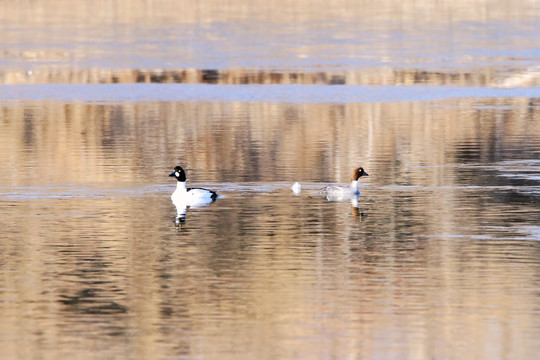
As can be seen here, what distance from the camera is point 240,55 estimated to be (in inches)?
1780

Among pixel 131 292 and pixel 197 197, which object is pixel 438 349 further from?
pixel 197 197

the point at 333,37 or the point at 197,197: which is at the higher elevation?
the point at 333,37

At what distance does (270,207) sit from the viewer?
18328 millimetres

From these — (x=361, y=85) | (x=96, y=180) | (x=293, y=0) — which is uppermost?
(x=293, y=0)

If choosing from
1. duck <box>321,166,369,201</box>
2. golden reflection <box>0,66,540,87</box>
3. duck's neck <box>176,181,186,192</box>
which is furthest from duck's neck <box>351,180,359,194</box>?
golden reflection <box>0,66,540,87</box>

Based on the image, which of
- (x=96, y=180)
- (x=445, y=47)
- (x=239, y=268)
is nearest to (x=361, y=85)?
(x=445, y=47)

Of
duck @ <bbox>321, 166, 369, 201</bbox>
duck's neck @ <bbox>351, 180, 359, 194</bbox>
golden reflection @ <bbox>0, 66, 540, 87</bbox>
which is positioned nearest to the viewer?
duck @ <bbox>321, 166, 369, 201</bbox>

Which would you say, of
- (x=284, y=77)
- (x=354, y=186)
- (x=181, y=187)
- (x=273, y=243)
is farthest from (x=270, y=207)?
(x=284, y=77)

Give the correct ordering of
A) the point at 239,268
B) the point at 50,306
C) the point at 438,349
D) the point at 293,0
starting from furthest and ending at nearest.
→ the point at 293,0 → the point at 239,268 → the point at 50,306 → the point at 438,349

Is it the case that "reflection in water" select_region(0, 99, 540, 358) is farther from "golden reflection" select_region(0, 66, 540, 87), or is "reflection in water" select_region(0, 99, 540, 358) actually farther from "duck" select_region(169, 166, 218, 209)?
"golden reflection" select_region(0, 66, 540, 87)

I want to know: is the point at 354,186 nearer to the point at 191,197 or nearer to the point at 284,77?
the point at 191,197

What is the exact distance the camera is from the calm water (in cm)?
1112

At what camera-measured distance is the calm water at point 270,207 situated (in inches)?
438

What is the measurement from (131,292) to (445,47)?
124ft
